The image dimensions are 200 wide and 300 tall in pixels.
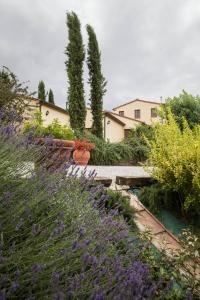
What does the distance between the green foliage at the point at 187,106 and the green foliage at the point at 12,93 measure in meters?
9.31

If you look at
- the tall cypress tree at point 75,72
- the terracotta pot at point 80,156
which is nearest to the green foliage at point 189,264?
the terracotta pot at point 80,156

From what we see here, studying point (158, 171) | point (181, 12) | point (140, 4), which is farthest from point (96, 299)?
point (181, 12)

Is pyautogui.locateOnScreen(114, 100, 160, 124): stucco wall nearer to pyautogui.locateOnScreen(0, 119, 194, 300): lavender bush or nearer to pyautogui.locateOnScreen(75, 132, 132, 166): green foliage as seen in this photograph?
pyautogui.locateOnScreen(75, 132, 132, 166): green foliage

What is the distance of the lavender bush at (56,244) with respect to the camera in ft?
4.06

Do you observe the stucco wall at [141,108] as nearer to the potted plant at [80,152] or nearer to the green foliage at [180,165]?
the potted plant at [80,152]

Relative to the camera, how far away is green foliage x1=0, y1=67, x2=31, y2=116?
533 centimetres

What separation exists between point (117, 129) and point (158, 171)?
25.7 m

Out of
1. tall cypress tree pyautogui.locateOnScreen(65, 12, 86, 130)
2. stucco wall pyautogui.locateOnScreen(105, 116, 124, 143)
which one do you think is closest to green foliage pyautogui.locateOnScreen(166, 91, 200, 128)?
tall cypress tree pyautogui.locateOnScreen(65, 12, 86, 130)

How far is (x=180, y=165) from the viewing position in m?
3.60

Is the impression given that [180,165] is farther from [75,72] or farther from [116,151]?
[75,72]

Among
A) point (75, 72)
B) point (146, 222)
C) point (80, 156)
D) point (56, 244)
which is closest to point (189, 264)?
point (146, 222)

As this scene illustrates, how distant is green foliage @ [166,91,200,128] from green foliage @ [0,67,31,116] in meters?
9.31

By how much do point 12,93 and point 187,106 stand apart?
34.7 ft

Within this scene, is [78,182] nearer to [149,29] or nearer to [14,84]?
[14,84]
